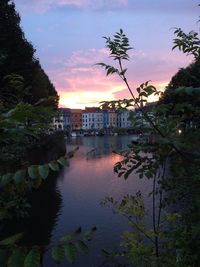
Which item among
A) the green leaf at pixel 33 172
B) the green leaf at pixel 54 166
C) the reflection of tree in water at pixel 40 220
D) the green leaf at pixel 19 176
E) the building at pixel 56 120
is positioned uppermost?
the building at pixel 56 120

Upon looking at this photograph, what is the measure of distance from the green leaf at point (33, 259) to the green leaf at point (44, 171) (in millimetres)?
318

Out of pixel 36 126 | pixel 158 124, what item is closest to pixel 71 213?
pixel 158 124

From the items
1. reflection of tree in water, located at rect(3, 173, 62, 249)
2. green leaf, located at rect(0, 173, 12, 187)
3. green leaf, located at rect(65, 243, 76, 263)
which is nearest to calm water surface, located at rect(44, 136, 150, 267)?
reflection of tree in water, located at rect(3, 173, 62, 249)

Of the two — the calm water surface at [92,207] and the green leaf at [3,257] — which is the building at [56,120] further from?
the green leaf at [3,257]

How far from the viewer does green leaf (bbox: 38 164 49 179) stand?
1.92m

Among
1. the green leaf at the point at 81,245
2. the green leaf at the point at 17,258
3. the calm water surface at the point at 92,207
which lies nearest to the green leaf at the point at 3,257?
the green leaf at the point at 17,258

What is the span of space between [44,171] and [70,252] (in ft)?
1.17

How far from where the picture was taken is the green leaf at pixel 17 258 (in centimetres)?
171

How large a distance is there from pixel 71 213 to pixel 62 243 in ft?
72.1

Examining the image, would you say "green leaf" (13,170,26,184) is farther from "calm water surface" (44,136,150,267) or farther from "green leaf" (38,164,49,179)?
"calm water surface" (44,136,150,267)

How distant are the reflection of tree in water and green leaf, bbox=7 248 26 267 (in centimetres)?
1286

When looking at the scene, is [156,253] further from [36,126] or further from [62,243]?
[62,243]

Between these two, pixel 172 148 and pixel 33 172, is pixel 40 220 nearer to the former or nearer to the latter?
pixel 172 148

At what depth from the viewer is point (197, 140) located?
431 centimetres
